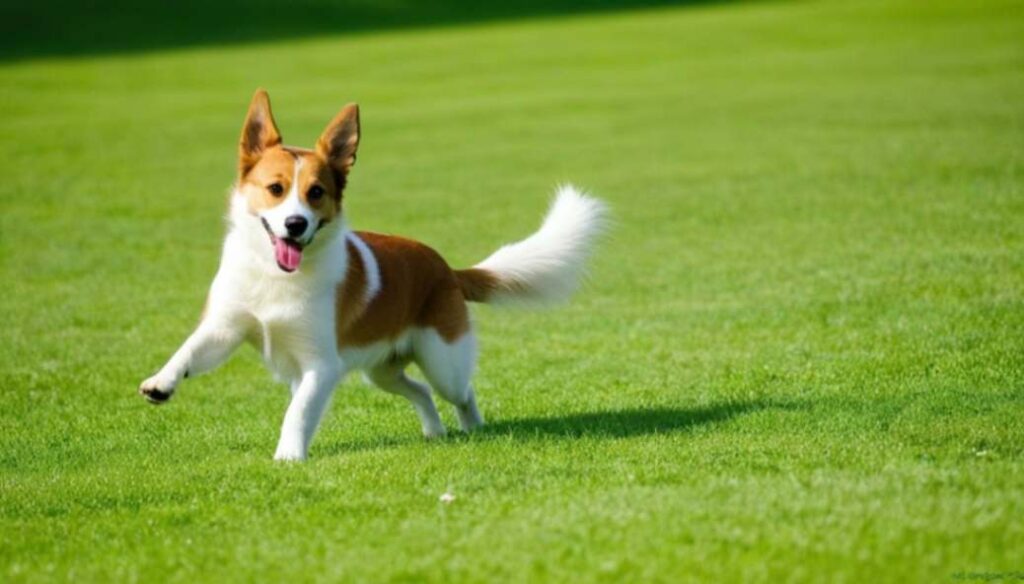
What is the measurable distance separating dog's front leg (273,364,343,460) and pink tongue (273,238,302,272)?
1.83 feet

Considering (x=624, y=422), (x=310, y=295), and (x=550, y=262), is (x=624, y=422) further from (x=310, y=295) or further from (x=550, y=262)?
(x=310, y=295)

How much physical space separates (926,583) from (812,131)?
2059 centimetres

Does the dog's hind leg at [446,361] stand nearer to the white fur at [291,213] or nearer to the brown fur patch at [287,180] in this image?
the brown fur patch at [287,180]

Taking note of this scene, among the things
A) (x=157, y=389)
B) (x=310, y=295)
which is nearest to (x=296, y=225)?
(x=310, y=295)

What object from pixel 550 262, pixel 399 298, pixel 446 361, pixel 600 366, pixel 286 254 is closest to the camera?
pixel 286 254

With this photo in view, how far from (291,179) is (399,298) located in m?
1.04

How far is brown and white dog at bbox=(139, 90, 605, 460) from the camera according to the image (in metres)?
7.56

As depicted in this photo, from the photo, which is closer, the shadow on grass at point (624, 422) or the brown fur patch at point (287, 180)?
the brown fur patch at point (287, 180)

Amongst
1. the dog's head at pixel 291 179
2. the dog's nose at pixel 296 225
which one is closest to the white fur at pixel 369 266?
the dog's head at pixel 291 179

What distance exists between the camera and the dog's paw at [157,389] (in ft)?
24.4

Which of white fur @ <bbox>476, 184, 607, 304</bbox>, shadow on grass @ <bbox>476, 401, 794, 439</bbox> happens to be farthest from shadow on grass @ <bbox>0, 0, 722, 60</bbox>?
shadow on grass @ <bbox>476, 401, 794, 439</bbox>

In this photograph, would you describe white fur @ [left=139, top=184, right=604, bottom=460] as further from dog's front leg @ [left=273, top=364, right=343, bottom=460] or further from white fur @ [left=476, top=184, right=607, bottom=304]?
white fur @ [left=476, top=184, right=607, bottom=304]

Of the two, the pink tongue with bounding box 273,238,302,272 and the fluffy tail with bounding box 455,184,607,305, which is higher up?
the pink tongue with bounding box 273,238,302,272

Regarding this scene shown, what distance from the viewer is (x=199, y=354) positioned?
7691 mm
